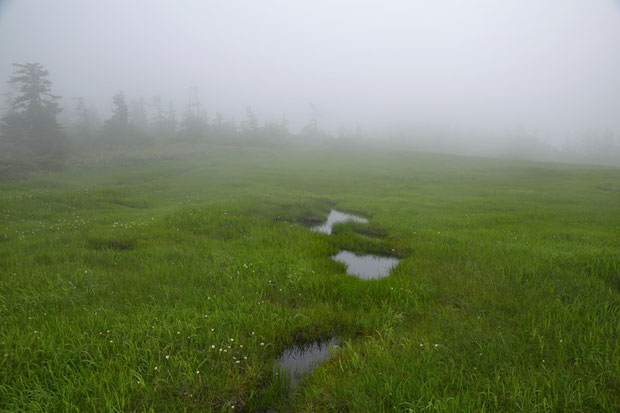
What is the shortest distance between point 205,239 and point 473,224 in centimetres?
1217

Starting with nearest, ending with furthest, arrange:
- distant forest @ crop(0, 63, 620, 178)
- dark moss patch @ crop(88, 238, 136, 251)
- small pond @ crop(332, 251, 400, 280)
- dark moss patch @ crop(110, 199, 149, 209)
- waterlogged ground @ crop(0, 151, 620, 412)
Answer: waterlogged ground @ crop(0, 151, 620, 412), small pond @ crop(332, 251, 400, 280), dark moss patch @ crop(88, 238, 136, 251), dark moss patch @ crop(110, 199, 149, 209), distant forest @ crop(0, 63, 620, 178)

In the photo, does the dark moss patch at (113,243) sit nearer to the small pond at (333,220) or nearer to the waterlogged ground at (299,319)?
the waterlogged ground at (299,319)

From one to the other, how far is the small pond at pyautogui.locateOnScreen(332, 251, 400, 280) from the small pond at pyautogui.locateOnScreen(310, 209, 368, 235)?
11.1 feet

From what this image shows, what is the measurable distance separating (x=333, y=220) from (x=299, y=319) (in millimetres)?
11058

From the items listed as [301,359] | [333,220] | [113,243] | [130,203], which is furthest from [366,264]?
[130,203]

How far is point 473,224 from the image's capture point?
13602 millimetres

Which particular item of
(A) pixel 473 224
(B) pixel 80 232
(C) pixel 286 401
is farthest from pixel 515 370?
(B) pixel 80 232

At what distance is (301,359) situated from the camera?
4918 millimetres

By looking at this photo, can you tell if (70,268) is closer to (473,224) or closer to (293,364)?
(293,364)

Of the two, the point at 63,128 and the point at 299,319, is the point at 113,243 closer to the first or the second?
the point at 299,319

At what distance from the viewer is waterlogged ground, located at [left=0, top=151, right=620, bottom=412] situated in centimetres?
367

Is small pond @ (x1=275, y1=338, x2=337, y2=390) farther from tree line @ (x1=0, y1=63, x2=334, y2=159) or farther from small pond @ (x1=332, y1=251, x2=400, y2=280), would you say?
tree line @ (x1=0, y1=63, x2=334, y2=159)

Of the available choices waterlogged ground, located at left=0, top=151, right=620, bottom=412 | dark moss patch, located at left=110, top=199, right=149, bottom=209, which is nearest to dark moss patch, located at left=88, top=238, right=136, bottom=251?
waterlogged ground, located at left=0, top=151, right=620, bottom=412

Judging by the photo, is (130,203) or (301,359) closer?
(301,359)
